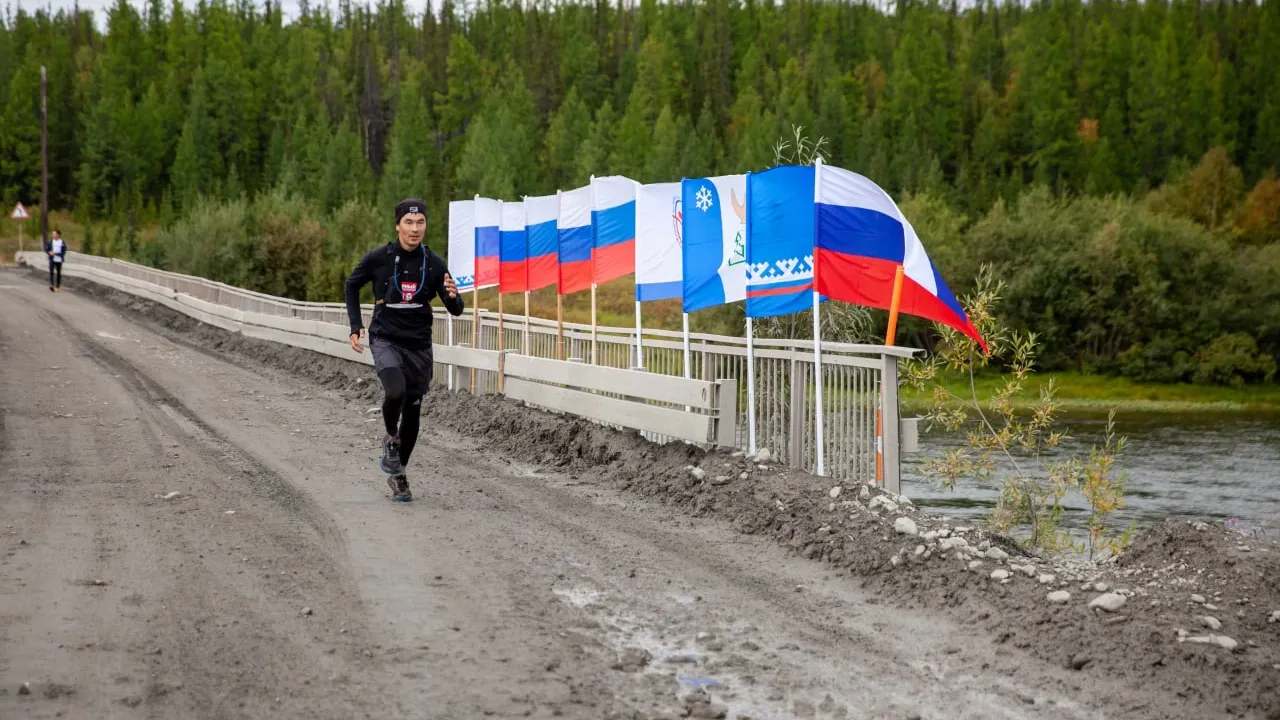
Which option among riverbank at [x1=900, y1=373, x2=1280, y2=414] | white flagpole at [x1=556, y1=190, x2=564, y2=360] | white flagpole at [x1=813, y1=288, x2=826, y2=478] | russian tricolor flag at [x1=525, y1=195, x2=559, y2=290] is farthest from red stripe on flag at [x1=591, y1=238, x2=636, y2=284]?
riverbank at [x1=900, y1=373, x2=1280, y2=414]

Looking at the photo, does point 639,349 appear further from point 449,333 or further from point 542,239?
point 449,333

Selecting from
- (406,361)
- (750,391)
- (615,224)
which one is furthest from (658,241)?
(406,361)

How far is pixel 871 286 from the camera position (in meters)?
10.4

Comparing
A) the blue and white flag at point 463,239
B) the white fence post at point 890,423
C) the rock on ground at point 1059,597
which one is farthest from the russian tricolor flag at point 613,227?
the rock on ground at point 1059,597

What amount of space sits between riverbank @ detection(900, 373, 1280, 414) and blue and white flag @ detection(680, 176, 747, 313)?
37.9 metres

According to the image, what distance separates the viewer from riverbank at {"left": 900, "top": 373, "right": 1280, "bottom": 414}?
163 ft

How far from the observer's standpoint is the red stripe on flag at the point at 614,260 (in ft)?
49.2

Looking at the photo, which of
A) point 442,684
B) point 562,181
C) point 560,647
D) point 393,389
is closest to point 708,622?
point 560,647

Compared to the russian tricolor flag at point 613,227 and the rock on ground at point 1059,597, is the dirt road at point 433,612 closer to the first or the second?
the rock on ground at point 1059,597

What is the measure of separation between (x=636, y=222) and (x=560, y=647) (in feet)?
27.4

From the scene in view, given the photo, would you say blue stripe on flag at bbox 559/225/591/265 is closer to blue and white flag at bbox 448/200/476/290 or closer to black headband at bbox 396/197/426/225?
blue and white flag at bbox 448/200/476/290

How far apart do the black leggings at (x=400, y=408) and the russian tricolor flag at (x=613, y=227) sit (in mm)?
4905

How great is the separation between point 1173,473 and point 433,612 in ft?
86.7

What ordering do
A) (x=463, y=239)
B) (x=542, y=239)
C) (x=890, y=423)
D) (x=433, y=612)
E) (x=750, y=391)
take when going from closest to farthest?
(x=433, y=612)
(x=890, y=423)
(x=750, y=391)
(x=542, y=239)
(x=463, y=239)
